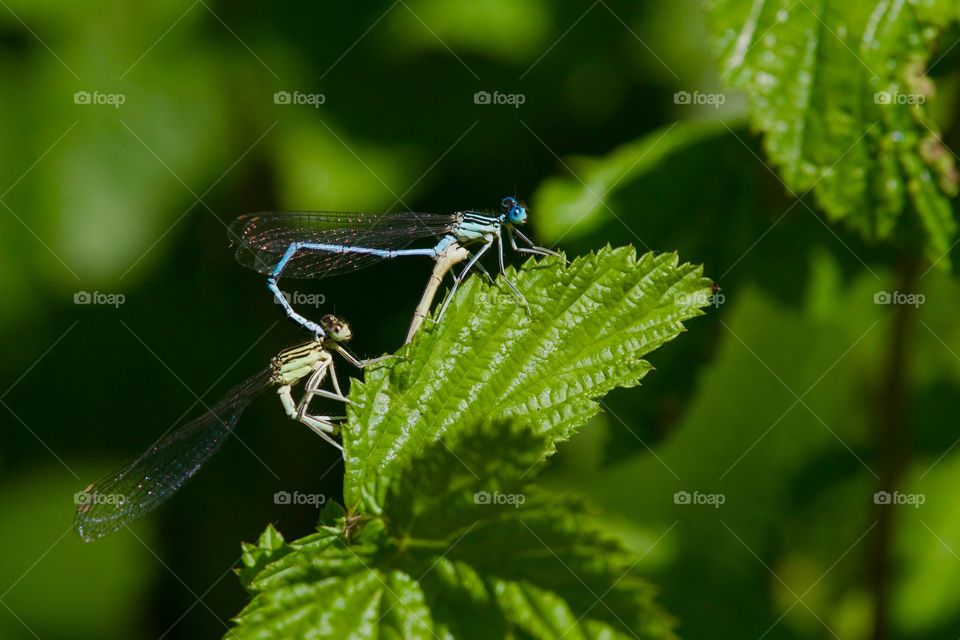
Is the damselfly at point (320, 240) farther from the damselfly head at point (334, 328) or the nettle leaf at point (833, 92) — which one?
the nettle leaf at point (833, 92)

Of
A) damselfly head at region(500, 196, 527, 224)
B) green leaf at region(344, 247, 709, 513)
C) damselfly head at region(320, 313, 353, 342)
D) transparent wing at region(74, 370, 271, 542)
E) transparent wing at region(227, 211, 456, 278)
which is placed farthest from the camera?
transparent wing at region(227, 211, 456, 278)

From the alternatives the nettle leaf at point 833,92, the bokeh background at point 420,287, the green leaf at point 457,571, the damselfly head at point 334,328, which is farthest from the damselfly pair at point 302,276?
the nettle leaf at point 833,92

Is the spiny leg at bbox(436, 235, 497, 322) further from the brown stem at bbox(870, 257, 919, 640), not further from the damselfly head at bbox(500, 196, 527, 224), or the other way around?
the brown stem at bbox(870, 257, 919, 640)

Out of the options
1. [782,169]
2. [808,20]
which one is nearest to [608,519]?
[782,169]

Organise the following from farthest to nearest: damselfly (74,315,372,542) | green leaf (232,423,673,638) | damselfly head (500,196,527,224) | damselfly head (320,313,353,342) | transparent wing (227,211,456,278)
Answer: transparent wing (227,211,456,278) → damselfly (74,315,372,542) → damselfly head (500,196,527,224) → damselfly head (320,313,353,342) → green leaf (232,423,673,638)

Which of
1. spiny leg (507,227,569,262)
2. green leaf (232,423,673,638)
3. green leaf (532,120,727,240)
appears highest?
green leaf (532,120,727,240)

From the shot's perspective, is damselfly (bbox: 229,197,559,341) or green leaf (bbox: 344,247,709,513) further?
damselfly (bbox: 229,197,559,341)

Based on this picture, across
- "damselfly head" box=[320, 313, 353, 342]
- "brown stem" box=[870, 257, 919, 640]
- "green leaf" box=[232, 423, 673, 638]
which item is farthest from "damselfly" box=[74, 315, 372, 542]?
"brown stem" box=[870, 257, 919, 640]
